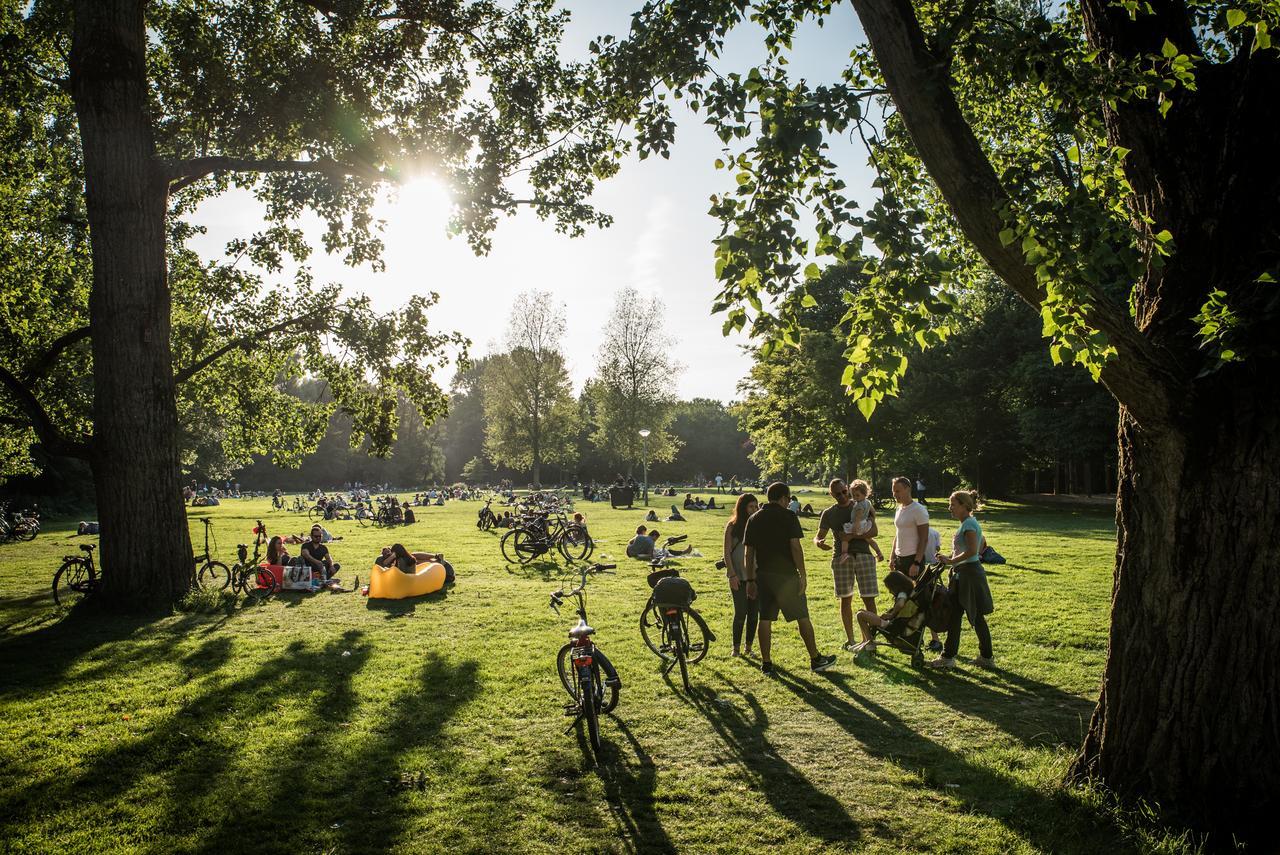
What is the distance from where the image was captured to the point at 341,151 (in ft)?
46.3

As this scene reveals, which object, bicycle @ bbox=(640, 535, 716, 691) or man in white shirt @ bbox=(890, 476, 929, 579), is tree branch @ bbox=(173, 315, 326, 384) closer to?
bicycle @ bbox=(640, 535, 716, 691)

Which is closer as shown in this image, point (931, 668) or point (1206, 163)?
point (1206, 163)

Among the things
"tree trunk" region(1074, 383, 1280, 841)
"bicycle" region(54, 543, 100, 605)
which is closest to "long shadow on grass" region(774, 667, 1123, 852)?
"tree trunk" region(1074, 383, 1280, 841)

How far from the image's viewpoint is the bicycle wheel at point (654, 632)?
27.5ft

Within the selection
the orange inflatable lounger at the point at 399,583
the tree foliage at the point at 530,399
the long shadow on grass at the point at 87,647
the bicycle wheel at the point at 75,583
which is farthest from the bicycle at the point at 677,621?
the tree foliage at the point at 530,399

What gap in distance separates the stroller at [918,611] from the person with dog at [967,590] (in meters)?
0.14

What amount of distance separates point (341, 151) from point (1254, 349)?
14750 millimetres

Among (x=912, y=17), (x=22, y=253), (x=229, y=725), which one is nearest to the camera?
(x=912, y=17)

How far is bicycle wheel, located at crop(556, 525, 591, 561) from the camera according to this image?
19.0m

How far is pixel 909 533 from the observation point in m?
8.90

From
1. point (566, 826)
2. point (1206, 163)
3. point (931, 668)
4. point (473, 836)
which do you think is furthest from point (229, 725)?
point (1206, 163)

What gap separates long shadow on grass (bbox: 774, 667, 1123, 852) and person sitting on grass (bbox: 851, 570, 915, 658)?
1.64 meters

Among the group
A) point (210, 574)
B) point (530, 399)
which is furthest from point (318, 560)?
point (530, 399)

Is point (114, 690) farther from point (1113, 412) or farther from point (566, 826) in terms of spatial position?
point (1113, 412)
